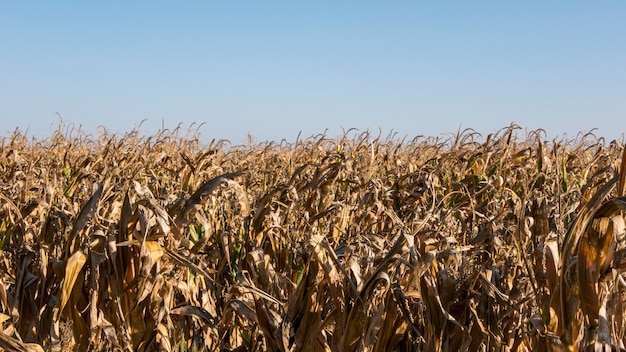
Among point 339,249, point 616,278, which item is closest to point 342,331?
point 339,249

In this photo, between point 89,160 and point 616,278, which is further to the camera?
point 89,160

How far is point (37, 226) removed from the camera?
3.76m

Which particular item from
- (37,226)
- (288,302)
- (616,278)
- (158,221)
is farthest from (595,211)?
(37,226)

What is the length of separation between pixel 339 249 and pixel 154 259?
2.49 feet

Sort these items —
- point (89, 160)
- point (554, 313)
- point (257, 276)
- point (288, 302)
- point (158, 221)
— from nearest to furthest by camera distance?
point (554, 313) → point (158, 221) → point (288, 302) → point (257, 276) → point (89, 160)

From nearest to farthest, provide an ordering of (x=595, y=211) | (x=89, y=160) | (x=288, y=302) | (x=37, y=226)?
(x=595, y=211), (x=288, y=302), (x=37, y=226), (x=89, y=160)

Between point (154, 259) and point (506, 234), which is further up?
point (506, 234)

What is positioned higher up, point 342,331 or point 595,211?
point 595,211

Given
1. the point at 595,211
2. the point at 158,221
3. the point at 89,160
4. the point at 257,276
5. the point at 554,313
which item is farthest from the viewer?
the point at 89,160

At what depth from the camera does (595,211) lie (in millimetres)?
1549

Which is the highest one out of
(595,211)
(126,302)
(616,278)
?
(595,211)

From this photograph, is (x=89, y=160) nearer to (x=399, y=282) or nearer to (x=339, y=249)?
(x=339, y=249)

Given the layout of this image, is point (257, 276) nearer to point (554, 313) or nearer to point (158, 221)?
point (158, 221)

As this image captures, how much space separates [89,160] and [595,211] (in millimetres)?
4598
